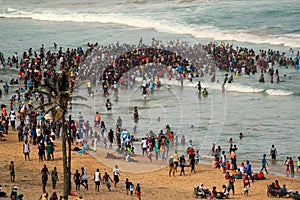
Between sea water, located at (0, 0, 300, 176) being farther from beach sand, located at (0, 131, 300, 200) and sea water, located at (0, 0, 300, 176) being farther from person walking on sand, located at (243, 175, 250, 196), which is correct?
person walking on sand, located at (243, 175, 250, 196)

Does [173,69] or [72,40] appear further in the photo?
[72,40]

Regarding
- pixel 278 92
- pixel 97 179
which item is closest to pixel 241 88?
pixel 278 92

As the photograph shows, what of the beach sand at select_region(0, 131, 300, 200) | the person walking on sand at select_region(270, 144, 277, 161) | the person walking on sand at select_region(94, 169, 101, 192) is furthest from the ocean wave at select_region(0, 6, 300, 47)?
the person walking on sand at select_region(94, 169, 101, 192)

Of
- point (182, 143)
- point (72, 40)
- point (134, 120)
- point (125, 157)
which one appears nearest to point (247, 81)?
point (134, 120)

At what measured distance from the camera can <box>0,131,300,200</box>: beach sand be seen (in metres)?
25.2

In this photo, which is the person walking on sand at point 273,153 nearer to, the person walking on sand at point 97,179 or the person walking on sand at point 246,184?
the person walking on sand at point 246,184

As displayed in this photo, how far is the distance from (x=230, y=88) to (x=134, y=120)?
12.1 meters

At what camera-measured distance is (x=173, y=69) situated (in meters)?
52.5

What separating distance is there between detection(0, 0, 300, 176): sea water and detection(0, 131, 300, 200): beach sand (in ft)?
10.4

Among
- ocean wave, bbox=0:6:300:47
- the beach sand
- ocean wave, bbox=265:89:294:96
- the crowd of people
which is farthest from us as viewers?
ocean wave, bbox=0:6:300:47

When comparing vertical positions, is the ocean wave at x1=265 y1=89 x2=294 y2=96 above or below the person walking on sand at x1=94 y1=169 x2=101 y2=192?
above

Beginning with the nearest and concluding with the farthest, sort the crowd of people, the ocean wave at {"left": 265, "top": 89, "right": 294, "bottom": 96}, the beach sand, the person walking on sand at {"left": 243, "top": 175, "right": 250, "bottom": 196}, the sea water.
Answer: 1. the beach sand
2. the person walking on sand at {"left": 243, "top": 175, "right": 250, "bottom": 196}
3. the crowd of people
4. the sea water
5. the ocean wave at {"left": 265, "top": 89, "right": 294, "bottom": 96}

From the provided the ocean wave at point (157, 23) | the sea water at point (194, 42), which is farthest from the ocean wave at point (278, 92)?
the ocean wave at point (157, 23)

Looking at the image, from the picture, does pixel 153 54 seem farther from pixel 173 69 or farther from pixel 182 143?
pixel 182 143
